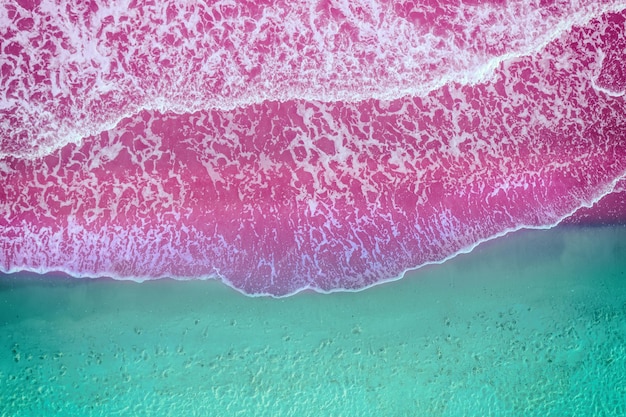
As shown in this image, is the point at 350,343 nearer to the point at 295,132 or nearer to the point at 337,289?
the point at 337,289

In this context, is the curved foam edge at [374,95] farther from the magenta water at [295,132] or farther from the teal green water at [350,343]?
the teal green water at [350,343]

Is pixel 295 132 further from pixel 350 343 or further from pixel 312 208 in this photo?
pixel 350 343

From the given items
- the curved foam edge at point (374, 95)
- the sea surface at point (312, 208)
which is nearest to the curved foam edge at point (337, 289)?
the sea surface at point (312, 208)

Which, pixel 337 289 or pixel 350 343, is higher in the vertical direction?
pixel 337 289

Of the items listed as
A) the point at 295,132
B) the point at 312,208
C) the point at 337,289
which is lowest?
the point at 337,289

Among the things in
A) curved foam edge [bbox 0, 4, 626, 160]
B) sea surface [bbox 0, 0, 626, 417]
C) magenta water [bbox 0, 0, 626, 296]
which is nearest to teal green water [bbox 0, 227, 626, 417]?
sea surface [bbox 0, 0, 626, 417]

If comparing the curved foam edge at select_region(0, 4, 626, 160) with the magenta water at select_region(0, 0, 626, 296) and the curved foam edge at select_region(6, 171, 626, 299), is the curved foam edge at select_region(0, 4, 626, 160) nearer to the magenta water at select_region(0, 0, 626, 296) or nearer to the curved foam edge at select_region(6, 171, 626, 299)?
the magenta water at select_region(0, 0, 626, 296)

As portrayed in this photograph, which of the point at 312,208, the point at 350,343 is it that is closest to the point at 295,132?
the point at 312,208
